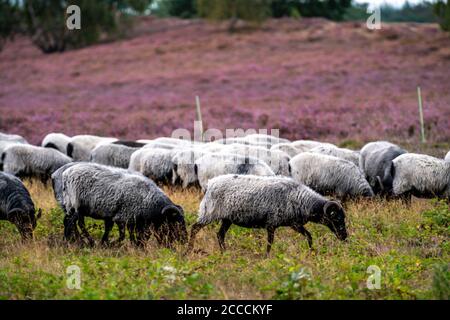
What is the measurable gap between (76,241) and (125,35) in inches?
1645

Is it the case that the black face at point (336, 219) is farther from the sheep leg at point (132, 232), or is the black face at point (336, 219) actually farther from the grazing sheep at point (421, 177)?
the grazing sheep at point (421, 177)

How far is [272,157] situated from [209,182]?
173 inches

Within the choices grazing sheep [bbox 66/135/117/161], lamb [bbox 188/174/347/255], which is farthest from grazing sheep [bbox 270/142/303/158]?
lamb [bbox 188/174/347/255]

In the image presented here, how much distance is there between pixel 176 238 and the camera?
9.77m

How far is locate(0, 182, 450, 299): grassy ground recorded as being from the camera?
7.09m

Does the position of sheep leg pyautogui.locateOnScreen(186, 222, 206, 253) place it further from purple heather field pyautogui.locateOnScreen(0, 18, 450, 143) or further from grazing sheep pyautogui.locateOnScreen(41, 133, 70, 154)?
purple heather field pyautogui.locateOnScreen(0, 18, 450, 143)

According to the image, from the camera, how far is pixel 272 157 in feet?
46.1

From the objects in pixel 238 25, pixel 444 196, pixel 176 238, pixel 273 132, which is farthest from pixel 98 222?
pixel 238 25

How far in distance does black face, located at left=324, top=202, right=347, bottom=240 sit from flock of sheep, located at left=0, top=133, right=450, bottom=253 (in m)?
0.02

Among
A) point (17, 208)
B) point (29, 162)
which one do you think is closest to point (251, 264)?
point (17, 208)

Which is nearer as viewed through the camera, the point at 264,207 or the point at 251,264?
the point at 251,264

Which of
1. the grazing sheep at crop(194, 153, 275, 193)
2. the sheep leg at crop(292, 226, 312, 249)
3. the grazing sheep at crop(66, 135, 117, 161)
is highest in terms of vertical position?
the grazing sheep at crop(194, 153, 275, 193)

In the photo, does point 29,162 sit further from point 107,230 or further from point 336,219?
point 336,219

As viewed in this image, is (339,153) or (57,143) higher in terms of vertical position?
(339,153)
